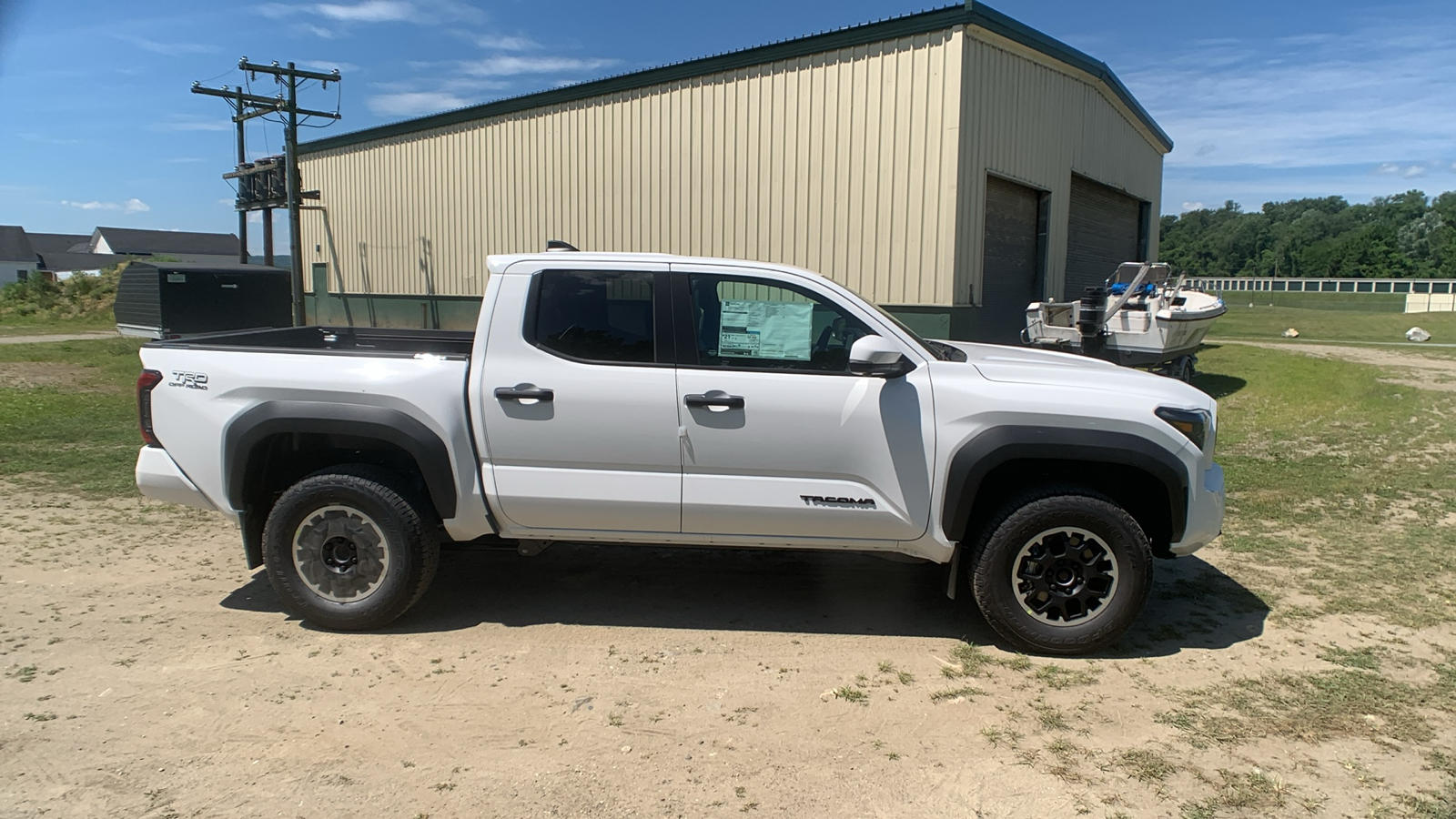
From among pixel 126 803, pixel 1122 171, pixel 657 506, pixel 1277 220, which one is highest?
pixel 1277 220

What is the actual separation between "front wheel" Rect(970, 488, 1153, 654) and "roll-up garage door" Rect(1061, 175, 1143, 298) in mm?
13608

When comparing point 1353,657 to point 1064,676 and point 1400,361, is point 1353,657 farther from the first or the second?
point 1400,361

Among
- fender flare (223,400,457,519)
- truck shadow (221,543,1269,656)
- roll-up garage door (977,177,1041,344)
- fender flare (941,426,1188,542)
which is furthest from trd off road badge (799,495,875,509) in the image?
roll-up garage door (977,177,1041,344)

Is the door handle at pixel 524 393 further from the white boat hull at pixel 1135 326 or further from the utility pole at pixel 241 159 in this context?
the utility pole at pixel 241 159

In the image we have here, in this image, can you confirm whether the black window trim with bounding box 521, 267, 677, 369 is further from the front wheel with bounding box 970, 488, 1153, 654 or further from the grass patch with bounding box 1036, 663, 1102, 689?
the grass patch with bounding box 1036, 663, 1102, 689

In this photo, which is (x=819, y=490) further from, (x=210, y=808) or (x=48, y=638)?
(x=48, y=638)

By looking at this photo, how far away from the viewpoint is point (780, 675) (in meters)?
4.20

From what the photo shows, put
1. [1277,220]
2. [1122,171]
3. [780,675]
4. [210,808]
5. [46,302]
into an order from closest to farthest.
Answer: [210,808], [780,675], [1122,171], [46,302], [1277,220]

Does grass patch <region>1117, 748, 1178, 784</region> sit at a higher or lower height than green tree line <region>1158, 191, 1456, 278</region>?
lower

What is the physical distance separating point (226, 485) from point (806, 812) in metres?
3.20

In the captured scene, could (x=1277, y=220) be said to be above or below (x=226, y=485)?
above

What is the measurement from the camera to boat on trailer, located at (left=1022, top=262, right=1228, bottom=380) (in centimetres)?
1270

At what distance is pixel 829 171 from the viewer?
14.0 m

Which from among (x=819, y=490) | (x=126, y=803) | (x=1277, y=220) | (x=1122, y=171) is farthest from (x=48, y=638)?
(x=1277, y=220)
